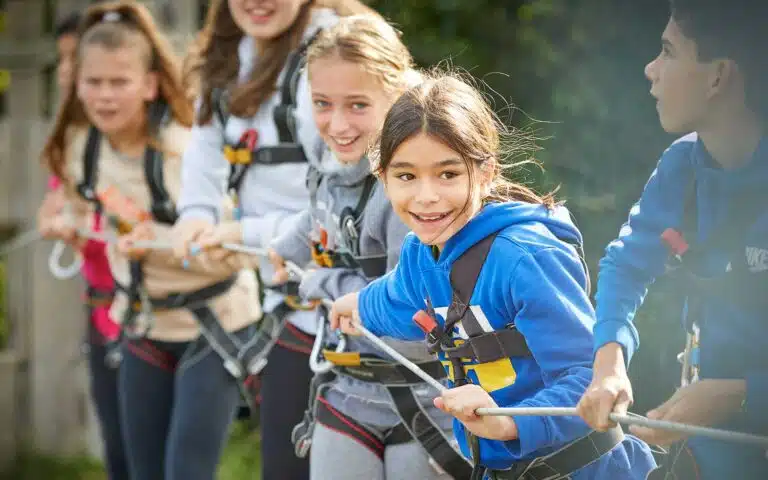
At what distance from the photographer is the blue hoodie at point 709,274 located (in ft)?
7.18

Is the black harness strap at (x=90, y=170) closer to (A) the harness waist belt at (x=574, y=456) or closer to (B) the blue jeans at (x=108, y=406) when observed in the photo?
(B) the blue jeans at (x=108, y=406)

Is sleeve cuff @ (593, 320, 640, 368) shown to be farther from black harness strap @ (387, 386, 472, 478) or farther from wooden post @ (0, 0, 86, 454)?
wooden post @ (0, 0, 86, 454)

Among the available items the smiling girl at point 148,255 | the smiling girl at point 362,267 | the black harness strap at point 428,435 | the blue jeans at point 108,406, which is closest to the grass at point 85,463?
the blue jeans at point 108,406

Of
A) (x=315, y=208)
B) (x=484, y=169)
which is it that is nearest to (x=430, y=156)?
(x=484, y=169)

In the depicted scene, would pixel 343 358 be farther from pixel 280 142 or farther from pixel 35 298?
pixel 35 298

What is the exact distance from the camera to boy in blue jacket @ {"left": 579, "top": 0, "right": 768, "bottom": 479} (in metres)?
2.18

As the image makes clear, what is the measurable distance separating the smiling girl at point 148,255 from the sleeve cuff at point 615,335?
7.15ft

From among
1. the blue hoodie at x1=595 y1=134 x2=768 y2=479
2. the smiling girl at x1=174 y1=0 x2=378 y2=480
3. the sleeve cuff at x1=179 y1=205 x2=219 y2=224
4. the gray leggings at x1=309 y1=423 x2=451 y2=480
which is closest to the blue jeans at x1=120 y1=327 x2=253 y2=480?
the smiling girl at x1=174 y1=0 x2=378 y2=480

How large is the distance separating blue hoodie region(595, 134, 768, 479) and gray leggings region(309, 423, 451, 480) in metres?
0.83

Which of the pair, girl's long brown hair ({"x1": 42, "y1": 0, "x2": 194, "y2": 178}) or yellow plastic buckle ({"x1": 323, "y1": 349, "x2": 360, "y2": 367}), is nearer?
yellow plastic buckle ({"x1": 323, "y1": 349, "x2": 360, "y2": 367})

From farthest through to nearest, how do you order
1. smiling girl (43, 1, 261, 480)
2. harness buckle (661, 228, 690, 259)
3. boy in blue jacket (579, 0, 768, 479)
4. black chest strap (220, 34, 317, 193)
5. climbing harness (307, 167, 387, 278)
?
smiling girl (43, 1, 261, 480)
black chest strap (220, 34, 317, 193)
climbing harness (307, 167, 387, 278)
harness buckle (661, 228, 690, 259)
boy in blue jacket (579, 0, 768, 479)

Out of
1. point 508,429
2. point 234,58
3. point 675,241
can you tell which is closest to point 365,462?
point 508,429

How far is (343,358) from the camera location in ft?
10.4

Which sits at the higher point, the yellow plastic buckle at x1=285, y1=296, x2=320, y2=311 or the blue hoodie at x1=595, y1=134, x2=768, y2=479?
the blue hoodie at x1=595, y1=134, x2=768, y2=479
